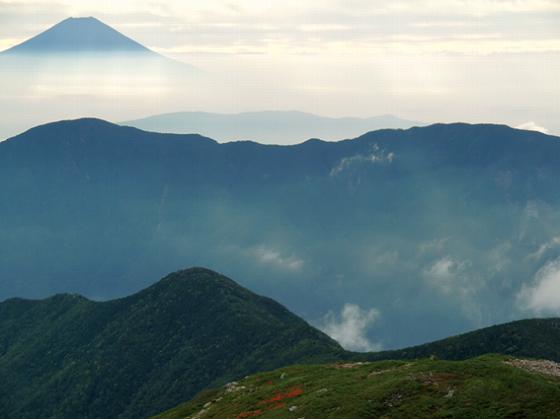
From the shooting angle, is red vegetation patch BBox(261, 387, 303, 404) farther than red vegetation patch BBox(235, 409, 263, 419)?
Yes

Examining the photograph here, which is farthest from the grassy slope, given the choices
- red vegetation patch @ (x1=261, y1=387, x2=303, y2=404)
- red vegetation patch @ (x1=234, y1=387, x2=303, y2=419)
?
red vegetation patch @ (x1=234, y1=387, x2=303, y2=419)

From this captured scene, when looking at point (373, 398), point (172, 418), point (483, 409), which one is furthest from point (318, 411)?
point (172, 418)

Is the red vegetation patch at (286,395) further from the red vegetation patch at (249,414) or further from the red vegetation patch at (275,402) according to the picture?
the red vegetation patch at (249,414)

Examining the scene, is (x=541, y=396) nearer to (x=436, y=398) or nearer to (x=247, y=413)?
(x=436, y=398)

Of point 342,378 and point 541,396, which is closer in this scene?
point 541,396

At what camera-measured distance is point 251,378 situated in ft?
527

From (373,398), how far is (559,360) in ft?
357

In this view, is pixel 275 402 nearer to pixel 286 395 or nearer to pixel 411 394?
pixel 286 395

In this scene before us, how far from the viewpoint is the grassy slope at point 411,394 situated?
94.2 m

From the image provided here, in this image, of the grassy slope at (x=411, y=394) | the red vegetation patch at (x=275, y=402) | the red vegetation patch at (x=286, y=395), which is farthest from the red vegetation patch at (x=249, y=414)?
the red vegetation patch at (x=286, y=395)

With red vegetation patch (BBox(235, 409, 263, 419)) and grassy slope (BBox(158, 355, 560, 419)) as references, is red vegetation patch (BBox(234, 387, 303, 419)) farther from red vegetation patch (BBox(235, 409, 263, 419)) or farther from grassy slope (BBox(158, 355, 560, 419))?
grassy slope (BBox(158, 355, 560, 419))

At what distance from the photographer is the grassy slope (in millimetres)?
94188

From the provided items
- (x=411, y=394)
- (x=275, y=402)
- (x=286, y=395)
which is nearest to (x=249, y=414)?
(x=275, y=402)

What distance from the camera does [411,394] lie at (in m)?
103
